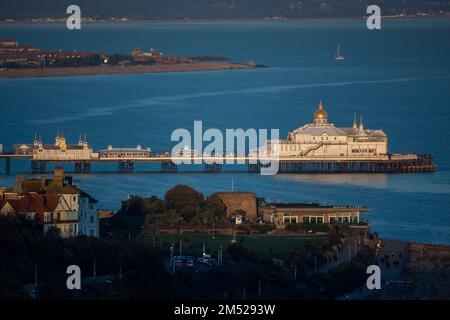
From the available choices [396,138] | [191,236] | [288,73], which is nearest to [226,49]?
[288,73]

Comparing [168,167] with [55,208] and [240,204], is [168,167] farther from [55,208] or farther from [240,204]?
[55,208]

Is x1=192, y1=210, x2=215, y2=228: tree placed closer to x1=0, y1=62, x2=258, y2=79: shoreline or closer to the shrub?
the shrub

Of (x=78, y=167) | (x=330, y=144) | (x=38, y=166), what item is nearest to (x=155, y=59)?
(x=330, y=144)

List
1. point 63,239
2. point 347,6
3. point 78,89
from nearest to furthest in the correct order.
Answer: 1. point 63,239
2. point 78,89
3. point 347,6

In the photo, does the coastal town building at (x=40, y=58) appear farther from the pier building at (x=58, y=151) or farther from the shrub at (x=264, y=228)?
the shrub at (x=264, y=228)

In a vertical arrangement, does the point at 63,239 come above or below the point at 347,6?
below
